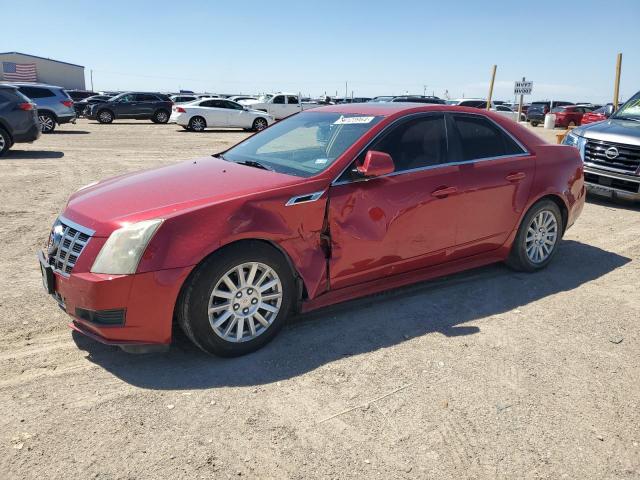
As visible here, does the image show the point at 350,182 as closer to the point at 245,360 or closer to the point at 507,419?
the point at 245,360

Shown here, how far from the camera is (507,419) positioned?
2.98m

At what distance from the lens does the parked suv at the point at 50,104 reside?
20.2 m

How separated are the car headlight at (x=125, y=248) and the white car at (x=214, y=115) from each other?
895 inches

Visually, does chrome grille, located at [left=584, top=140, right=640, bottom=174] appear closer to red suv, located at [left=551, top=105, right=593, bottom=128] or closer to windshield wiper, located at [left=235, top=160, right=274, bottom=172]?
windshield wiper, located at [left=235, top=160, right=274, bottom=172]

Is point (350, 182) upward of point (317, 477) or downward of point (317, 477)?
upward

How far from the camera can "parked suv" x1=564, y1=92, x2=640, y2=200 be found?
8242 millimetres

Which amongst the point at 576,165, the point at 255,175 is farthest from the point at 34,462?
the point at 576,165

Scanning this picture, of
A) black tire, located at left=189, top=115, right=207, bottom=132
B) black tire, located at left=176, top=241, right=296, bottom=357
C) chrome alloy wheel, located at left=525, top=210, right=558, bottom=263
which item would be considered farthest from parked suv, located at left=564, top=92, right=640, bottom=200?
black tire, located at left=189, top=115, right=207, bottom=132

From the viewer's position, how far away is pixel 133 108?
29.1m

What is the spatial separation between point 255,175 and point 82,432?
2.00 meters

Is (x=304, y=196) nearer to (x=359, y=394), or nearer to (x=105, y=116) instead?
(x=359, y=394)

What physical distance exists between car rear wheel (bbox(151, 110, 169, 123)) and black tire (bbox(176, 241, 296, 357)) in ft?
93.2

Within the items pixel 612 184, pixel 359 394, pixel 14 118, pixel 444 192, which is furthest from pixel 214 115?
pixel 359 394

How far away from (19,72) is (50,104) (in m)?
51.0
